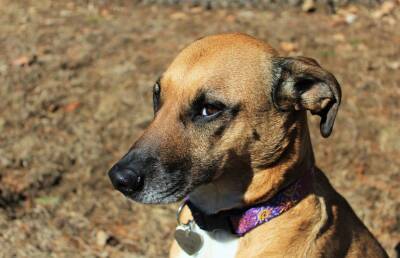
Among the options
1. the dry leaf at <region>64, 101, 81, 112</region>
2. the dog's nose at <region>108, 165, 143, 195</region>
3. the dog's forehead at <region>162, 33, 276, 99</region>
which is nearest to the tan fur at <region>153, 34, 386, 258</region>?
the dog's forehead at <region>162, 33, 276, 99</region>

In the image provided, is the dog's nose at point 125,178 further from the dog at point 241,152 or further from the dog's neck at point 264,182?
the dog's neck at point 264,182

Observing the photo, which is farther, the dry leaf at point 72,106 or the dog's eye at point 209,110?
the dry leaf at point 72,106

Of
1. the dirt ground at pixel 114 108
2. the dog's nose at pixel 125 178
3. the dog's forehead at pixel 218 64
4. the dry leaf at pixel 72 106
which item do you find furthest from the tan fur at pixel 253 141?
the dry leaf at pixel 72 106

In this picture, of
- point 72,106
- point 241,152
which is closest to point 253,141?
point 241,152

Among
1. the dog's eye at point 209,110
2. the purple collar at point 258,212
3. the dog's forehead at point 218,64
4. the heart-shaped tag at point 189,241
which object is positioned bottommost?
the heart-shaped tag at point 189,241

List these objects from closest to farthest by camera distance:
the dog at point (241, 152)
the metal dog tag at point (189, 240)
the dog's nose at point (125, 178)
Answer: the dog's nose at point (125, 178)
the dog at point (241, 152)
the metal dog tag at point (189, 240)

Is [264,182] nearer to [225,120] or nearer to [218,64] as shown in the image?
[225,120]

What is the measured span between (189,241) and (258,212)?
0.43 metres

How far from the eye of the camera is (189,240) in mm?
3793

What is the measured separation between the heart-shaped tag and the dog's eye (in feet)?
2.30

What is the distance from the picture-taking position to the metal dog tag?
3.79 meters

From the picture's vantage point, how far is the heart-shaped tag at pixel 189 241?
3787 mm

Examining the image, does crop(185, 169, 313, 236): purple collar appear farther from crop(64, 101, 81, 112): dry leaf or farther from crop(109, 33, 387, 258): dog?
crop(64, 101, 81, 112): dry leaf

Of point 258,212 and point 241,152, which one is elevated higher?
point 241,152
